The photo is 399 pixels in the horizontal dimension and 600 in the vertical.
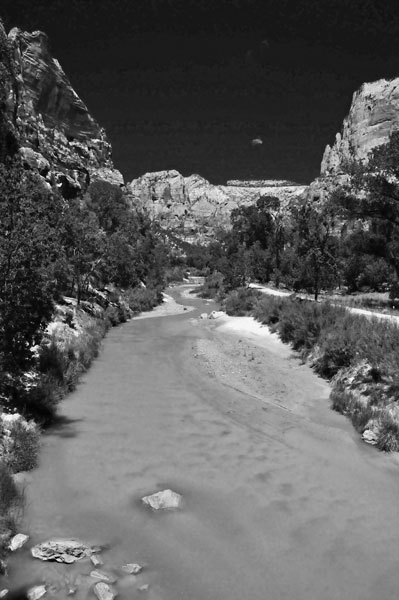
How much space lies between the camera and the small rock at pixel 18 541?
6.88 meters

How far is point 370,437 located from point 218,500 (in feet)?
17.8

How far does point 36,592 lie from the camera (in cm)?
604

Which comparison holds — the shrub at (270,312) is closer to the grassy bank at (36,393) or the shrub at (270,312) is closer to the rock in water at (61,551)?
the grassy bank at (36,393)

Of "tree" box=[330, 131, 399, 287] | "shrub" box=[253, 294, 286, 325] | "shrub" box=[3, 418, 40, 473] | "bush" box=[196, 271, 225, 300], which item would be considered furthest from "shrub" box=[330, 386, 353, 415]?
"bush" box=[196, 271, 225, 300]

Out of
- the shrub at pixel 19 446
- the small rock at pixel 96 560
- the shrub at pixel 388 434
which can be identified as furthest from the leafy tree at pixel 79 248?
the small rock at pixel 96 560

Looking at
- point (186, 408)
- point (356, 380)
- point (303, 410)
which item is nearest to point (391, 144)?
point (356, 380)

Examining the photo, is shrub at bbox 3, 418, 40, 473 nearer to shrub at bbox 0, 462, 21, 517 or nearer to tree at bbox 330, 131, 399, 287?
shrub at bbox 0, 462, 21, 517

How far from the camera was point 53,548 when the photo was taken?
687cm

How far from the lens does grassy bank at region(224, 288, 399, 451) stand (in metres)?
12.5

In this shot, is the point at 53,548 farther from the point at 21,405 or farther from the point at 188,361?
the point at 188,361

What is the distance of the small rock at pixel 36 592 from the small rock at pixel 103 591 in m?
0.75

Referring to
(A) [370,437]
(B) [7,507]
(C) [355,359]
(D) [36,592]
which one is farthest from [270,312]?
(D) [36,592]

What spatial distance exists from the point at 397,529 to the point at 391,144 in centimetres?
2805

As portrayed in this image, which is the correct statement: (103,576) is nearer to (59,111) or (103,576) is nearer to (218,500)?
(218,500)
